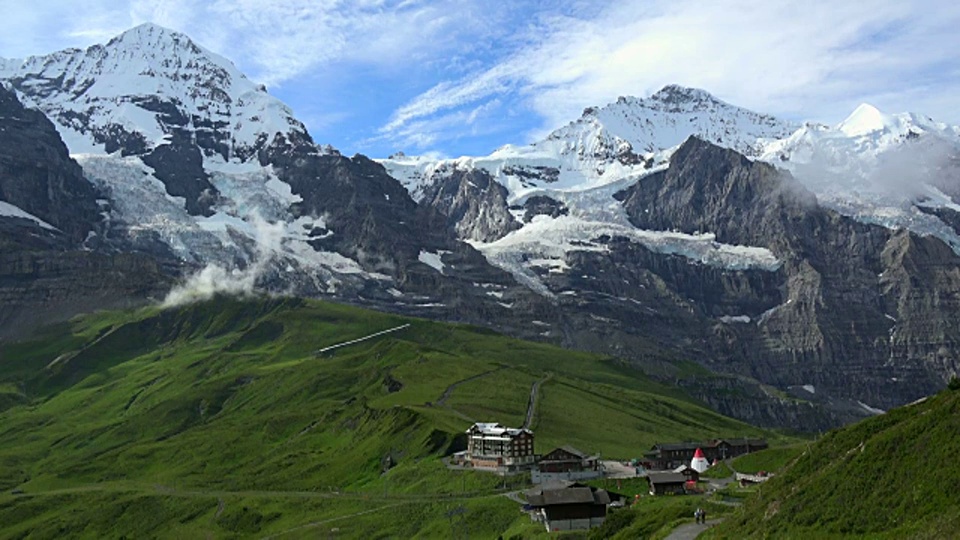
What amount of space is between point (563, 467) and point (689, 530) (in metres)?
71.4

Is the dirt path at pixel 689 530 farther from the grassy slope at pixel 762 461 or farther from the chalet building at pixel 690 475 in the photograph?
the grassy slope at pixel 762 461

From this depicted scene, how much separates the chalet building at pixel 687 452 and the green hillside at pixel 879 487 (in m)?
99.2

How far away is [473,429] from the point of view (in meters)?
177

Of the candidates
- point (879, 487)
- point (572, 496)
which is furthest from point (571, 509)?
point (879, 487)

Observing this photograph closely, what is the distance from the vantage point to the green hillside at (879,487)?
201 feet

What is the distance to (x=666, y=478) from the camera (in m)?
131

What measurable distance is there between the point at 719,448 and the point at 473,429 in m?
50.0

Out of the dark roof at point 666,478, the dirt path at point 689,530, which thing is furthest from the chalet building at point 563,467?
the dirt path at point 689,530

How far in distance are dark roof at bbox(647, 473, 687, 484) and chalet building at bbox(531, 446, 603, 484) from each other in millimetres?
21633

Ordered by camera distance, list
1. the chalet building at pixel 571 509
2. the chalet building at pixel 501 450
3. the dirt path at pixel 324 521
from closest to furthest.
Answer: the chalet building at pixel 571 509 → the dirt path at pixel 324 521 → the chalet building at pixel 501 450

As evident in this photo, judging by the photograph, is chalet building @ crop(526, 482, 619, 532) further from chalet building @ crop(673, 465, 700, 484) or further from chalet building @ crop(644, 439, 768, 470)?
chalet building @ crop(644, 439, 768, 470)

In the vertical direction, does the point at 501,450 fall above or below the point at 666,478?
above

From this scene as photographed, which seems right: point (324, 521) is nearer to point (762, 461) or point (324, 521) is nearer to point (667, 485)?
point (667, 485)

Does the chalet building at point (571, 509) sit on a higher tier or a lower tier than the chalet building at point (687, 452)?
higher
